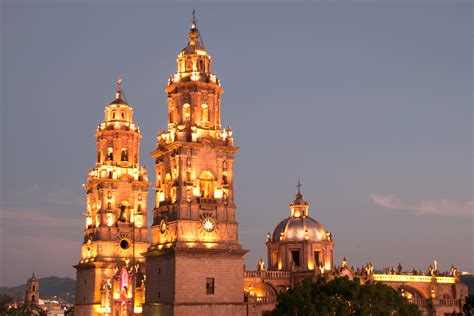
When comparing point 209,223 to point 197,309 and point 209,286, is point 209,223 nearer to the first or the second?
point 209,286

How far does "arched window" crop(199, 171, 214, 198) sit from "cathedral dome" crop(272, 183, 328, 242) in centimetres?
2131

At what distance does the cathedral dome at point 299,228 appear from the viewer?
316 ft

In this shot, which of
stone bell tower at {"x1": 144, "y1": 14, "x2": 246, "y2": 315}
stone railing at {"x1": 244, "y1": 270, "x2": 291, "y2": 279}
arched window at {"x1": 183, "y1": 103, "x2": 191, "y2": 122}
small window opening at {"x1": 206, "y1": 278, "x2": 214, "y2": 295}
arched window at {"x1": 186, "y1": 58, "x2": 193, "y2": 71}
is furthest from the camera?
stone railing at {"x1": 244, "y1": 270, "x2": 291, "y2": 279}

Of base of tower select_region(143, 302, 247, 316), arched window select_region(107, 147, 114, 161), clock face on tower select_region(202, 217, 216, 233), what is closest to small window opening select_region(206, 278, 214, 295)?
base of tower select_region(143, 302, 247, 316)

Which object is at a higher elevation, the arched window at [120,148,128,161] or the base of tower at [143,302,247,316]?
the arched window at [120,148,128,161]

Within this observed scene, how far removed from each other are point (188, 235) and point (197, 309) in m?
6.92

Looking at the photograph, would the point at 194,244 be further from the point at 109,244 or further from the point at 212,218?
the point at 109,244

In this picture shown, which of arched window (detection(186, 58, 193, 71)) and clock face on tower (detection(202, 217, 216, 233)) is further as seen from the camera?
arched window (detection(186, 58, 193, 71))

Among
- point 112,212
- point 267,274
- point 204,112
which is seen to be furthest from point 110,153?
point 267,274

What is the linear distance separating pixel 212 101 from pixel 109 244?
94.8 ft

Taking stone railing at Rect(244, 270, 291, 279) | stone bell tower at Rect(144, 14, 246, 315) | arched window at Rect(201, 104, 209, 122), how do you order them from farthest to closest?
stone railing at Rect(244, 270, 291, 279), arched window at Rect(201, 104, 209, 122), stone bell tower at Rect(144, 14, 246, 315)

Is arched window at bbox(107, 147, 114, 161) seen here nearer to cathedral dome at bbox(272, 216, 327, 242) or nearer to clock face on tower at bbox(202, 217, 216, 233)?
cathedral dome at bbox(272, 216, 327, 242)

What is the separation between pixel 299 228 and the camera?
Answer: 96.9m

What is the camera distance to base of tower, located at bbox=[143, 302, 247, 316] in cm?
7181
